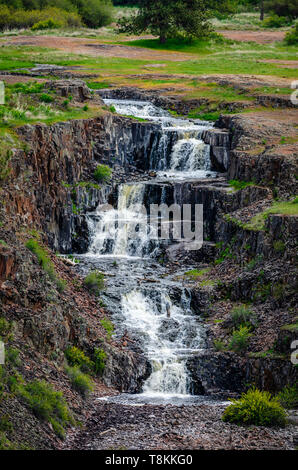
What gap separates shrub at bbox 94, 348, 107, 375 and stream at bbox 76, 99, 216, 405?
1.25 meters

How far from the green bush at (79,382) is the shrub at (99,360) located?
2041 millimetres

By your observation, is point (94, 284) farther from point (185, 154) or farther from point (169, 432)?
point (185, 154)

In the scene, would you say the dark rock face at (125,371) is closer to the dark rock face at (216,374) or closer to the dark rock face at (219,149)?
the dark rock face at (216,374)

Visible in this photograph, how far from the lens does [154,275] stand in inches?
1299

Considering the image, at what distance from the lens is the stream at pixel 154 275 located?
1066 inches

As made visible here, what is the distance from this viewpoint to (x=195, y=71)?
5750 centimetres

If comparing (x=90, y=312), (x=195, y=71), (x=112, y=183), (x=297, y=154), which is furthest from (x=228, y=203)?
(x=195, y=71)

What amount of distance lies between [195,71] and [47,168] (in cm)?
2556

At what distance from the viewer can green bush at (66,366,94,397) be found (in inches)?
916

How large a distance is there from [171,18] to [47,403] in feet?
178

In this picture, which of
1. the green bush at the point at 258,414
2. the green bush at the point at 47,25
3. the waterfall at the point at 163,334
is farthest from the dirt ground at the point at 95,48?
the green bush at the point at 258,414

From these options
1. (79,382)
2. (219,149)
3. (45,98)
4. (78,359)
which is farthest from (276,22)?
(79,382)

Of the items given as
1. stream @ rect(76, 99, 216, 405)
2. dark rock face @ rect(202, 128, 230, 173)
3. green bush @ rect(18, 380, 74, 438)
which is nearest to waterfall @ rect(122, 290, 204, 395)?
stream @ rect(76, 99, 216, 405)
